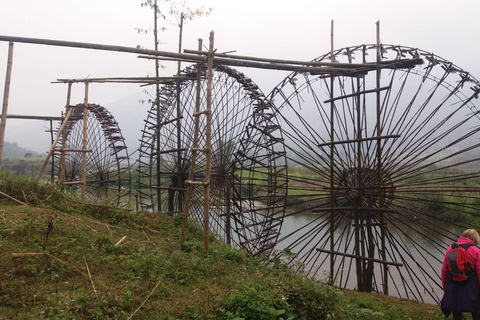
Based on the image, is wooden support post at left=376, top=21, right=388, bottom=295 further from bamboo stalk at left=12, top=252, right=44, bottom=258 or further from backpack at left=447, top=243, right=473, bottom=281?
bamboo stalk at left=12, top=252, right=44, bottom=258

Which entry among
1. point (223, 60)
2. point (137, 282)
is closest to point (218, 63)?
point (223, 60)

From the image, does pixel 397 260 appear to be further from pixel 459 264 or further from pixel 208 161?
pixel 208 161

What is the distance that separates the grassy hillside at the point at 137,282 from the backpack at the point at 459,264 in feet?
3.88

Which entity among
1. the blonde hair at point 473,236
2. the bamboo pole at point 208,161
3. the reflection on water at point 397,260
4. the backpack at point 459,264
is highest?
the bamboo pole at point 208,161

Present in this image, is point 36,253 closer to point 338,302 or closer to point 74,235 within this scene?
point 74,235

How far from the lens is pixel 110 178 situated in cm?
1341

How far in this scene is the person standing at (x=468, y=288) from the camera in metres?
4.76

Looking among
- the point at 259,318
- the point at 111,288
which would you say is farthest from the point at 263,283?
the point at 111,288

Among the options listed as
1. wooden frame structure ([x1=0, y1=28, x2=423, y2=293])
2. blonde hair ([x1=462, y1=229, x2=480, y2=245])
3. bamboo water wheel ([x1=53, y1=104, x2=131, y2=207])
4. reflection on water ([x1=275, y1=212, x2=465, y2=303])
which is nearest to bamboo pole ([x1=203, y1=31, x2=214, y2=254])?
wooden frame structure ([x1=0, y1=28, x2=423, y2=293])

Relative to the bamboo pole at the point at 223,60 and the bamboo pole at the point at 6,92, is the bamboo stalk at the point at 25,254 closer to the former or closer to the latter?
the bamboo pole at the point at 6,92

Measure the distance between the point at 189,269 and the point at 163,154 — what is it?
6106 mm

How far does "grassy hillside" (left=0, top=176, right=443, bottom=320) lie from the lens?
4.29 meters

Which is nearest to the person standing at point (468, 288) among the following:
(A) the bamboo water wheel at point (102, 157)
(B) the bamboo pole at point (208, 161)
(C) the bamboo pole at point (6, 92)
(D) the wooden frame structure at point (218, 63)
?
(D) the wooden frame structure at point (218, 63)

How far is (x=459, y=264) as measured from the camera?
15.8ft
